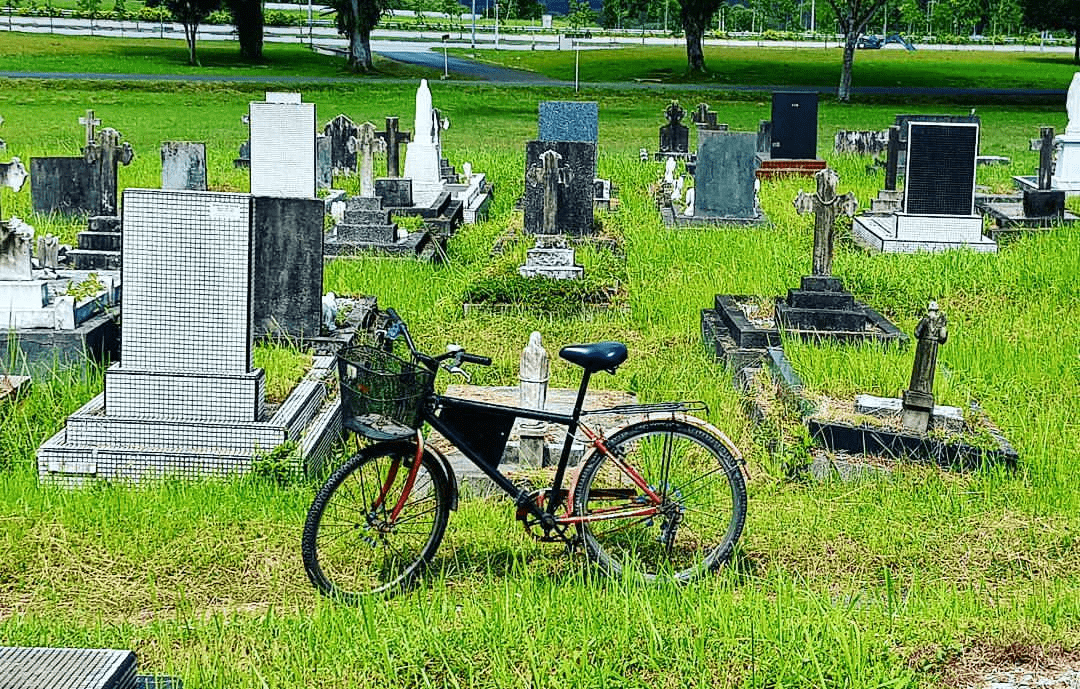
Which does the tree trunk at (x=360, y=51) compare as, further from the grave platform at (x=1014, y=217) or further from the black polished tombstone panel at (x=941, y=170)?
the black polished tombstone panel at (x=941, y=170)

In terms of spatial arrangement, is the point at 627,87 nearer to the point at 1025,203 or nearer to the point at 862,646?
the point at 1025,203

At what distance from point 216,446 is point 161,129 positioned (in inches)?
941

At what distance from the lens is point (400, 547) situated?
5.98 meters

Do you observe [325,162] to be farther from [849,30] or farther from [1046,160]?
[849,30]

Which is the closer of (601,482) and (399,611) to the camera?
(399,611)

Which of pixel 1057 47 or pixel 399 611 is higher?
pixel 1057 47

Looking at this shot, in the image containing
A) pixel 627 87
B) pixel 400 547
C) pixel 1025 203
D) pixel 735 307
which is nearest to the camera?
pixel 400 547

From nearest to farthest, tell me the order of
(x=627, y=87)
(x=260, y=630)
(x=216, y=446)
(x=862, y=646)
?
(x=862, y=646) < (x=260, y=630) < (x=216, y=446) < (x=627, y=87)

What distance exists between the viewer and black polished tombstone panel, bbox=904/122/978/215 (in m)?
15.8

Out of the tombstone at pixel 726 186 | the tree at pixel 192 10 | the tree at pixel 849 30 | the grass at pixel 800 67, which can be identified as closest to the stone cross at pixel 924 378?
the tombstone at pixel 726 186

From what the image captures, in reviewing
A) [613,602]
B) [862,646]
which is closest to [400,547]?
[613,602]

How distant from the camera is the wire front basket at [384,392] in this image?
18.1 feet

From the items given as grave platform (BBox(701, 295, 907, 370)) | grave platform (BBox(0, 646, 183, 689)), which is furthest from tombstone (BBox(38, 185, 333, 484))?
grave platform (BBox(701, 295, 907, 370))

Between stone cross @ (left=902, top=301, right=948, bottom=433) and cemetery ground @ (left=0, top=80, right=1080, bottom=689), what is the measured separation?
0.42m
